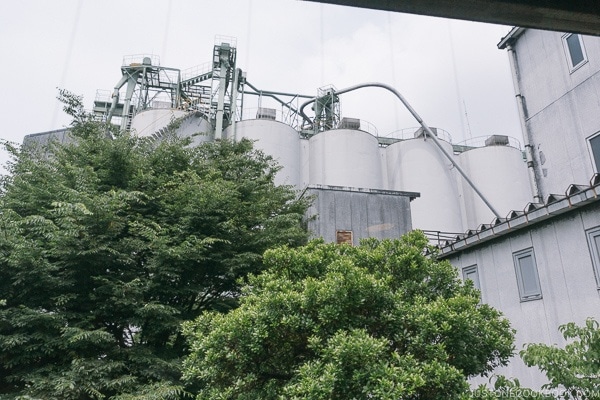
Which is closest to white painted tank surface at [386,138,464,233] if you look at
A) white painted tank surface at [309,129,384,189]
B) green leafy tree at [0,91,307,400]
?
white painted tank surface at [309,129,384,189]

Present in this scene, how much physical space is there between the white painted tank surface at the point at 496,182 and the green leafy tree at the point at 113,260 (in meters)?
21.7

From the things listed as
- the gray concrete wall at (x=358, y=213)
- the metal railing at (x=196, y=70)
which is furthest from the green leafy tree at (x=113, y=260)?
the metal railing at (x=196, y=70)

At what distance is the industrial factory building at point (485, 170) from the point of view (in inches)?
349

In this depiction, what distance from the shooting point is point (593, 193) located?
790 centimetres

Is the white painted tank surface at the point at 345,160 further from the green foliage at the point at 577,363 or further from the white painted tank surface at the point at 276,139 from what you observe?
the green foliage at the point at 577,363

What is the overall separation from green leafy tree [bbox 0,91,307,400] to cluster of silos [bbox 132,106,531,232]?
15004 mm

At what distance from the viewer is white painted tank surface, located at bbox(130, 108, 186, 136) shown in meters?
26.8

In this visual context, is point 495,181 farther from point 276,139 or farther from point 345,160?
point 276,139

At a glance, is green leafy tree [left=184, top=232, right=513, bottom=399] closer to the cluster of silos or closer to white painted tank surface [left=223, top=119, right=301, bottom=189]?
the cluster of silos

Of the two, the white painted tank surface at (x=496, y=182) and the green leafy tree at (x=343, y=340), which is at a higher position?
the white painted tank surface at (x=496, y=182)

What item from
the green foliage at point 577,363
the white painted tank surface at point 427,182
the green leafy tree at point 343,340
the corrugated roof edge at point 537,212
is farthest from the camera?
the white painted tank surface at point 427,182

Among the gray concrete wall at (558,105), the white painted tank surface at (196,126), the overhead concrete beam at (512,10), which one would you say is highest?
the white painted tank surface at (196,126)

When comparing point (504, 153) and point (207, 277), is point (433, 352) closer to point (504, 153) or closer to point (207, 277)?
point (207, 277)

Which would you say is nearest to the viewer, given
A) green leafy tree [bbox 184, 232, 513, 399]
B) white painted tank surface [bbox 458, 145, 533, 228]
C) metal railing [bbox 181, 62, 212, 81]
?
green leafy tree [bbox 184, 232, 513, 399]
